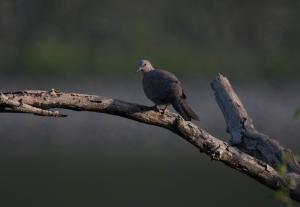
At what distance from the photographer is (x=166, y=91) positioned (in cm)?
816

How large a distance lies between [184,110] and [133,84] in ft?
53.0

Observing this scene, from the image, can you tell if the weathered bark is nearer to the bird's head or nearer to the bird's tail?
the bird's tail

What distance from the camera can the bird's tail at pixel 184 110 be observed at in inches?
297

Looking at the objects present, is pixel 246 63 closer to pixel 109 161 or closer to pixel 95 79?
pixel 95 79

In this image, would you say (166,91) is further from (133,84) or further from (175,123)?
(133,84)

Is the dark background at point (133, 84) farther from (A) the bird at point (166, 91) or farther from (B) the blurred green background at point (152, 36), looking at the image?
(A) the bird at point (166, 91)

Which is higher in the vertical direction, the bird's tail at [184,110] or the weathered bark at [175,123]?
the bird's tail at [184,110]

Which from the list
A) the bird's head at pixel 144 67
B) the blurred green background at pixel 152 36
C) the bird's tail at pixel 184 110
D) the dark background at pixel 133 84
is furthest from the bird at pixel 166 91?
the blurred green background at pixel 152 36

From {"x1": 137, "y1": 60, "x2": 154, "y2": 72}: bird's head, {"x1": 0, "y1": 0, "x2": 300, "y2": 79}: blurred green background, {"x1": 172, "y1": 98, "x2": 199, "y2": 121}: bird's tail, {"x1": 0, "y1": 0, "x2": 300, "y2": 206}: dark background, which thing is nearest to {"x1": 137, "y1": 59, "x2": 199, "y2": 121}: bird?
{"x1": 172, "y1": 98, "x2": 199, "y2": 121}: bird's tail

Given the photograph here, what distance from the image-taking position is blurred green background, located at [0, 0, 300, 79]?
25.9 metres

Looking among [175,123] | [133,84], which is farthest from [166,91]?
[133,84]

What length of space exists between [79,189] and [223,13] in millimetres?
12676

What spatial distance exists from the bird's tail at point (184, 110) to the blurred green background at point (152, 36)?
1687cm

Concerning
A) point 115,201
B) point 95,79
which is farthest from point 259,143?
point 95,79
